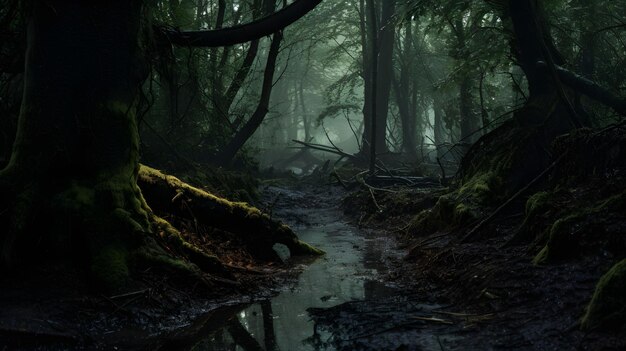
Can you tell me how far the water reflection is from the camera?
368 cm

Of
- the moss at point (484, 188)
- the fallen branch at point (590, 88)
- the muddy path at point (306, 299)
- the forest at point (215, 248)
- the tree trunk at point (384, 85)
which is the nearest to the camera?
the forest at point (215, 248)

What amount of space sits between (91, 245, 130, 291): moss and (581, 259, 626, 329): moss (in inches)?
135

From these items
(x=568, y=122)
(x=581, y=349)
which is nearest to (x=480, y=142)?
(x=568, y=122)

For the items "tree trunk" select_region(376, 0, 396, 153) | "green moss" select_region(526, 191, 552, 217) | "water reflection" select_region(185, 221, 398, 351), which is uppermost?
"tree trunk" select_region(376, 0, 396, 153)

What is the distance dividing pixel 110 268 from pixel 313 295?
77.4 inches

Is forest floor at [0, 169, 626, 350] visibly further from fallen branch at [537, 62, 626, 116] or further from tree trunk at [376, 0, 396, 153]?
tree trunk at [376, 0, 396, 153]

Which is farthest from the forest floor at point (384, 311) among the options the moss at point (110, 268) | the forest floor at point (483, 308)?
the moss at point (110, 268)

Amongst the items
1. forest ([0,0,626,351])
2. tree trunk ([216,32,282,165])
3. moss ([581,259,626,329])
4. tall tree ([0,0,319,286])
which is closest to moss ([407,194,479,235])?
forest ([0,0,626,351])

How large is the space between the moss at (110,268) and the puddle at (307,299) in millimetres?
937

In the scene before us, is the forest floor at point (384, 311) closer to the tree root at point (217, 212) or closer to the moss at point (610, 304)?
the moss at point (610, 304)

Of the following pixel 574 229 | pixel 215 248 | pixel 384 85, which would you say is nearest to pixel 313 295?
pixel 215 248

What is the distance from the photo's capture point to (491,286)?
14.1 feet

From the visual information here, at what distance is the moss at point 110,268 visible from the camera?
13.5 feet

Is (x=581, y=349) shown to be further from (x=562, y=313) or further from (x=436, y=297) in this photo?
(x=436, y=297)
